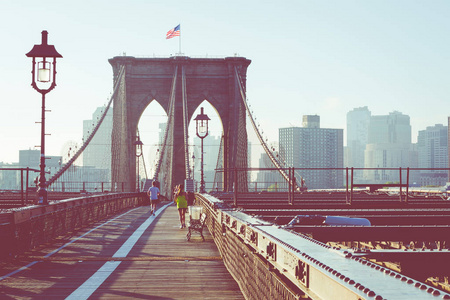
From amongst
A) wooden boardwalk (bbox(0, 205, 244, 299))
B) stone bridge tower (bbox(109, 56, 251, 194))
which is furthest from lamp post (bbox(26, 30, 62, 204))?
stone bridge tower (bbox(109, 56, 251, 194))

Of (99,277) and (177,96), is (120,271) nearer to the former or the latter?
(99,277)

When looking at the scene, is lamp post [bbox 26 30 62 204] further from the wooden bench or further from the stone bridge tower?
the stone bridge tower

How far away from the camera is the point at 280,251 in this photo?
587 centimetres

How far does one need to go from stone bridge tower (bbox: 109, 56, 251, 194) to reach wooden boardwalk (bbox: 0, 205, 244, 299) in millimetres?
55402

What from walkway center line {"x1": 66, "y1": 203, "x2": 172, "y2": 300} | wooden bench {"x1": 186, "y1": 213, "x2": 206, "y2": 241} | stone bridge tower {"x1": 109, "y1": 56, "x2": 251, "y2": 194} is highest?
stone bridge tower {"x1": 109, "y1": 56, "x2": 251, "y2": 194}

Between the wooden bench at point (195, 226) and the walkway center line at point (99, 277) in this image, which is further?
the wooden bench at point (195, 226)

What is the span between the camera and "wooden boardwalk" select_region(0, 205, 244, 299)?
9656 millimetres

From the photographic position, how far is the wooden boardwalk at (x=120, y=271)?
380 inches

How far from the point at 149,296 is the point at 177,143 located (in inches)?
2566

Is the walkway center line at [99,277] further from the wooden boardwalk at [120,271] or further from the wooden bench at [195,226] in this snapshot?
the wooden bench at [195,226]

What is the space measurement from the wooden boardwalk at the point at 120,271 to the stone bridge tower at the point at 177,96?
182 ft

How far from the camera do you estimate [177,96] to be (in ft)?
242

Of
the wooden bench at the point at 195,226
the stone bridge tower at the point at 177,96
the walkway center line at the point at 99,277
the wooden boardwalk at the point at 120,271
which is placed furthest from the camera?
the stone bridge tower at the point at 177,96

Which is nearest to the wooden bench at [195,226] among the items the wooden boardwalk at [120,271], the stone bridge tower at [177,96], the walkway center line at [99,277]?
Answer: the wooden boardwalk at [120,271]
